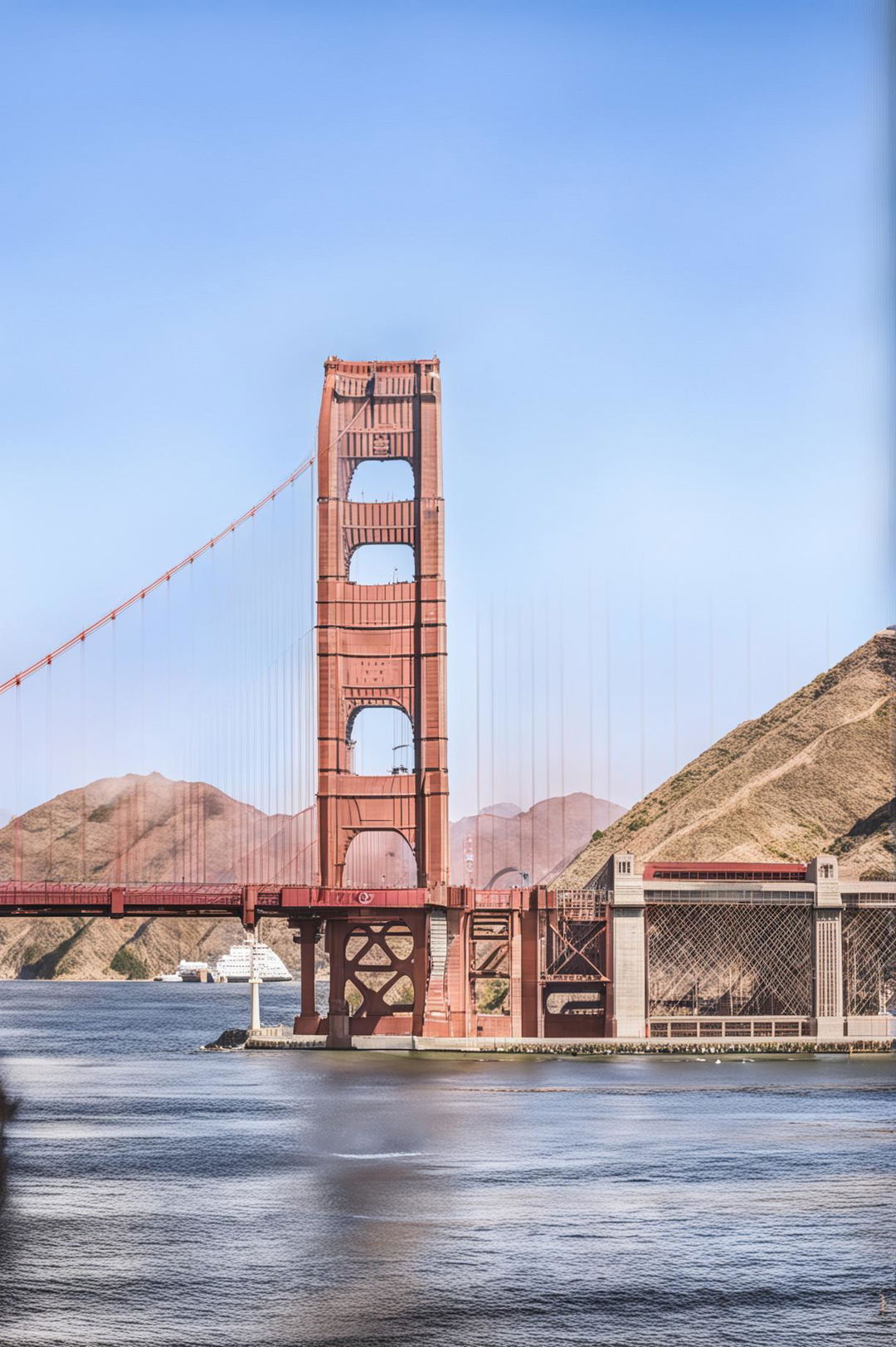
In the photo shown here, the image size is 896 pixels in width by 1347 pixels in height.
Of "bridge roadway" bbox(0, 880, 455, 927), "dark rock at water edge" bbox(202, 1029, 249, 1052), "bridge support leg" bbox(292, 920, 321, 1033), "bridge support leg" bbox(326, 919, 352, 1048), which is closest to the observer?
"bridge roadway" bbox(0, 880, 455, 927)

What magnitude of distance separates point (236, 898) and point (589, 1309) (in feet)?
272

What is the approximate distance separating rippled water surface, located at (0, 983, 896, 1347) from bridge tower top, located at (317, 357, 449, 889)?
96.7 feet

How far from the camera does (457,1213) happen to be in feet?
199

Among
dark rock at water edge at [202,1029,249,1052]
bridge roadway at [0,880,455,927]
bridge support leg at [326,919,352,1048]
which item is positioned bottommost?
dark rock at water edge at [202,1029,249,1052]

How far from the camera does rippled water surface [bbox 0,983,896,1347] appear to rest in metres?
46.1

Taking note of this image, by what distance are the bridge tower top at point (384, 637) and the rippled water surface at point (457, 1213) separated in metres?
29.5

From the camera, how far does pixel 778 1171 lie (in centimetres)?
6962

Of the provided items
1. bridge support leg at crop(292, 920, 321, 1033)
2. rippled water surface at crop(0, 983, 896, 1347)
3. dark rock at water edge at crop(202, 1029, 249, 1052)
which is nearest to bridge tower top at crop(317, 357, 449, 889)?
bridge support leg at crop(292, 920, 321, 1033)

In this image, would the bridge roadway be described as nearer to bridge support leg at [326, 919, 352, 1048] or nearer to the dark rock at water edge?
bridge support leg at [326, 919, 352, 1048]

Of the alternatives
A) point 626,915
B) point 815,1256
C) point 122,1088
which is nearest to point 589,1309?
point 815,1256

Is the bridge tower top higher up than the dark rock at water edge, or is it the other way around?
the bridge tower top

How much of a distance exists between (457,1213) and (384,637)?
78.1m

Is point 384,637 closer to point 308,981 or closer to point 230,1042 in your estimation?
point 308,981

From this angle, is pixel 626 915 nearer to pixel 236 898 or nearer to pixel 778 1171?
pixel 236 898
